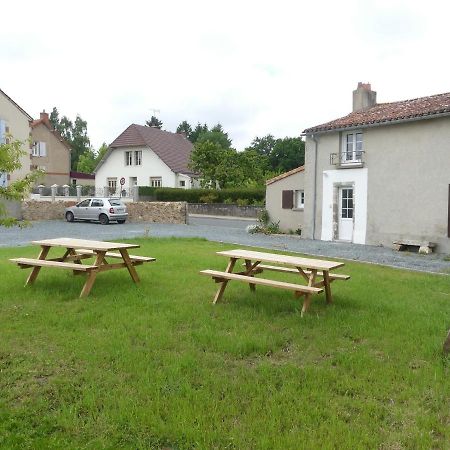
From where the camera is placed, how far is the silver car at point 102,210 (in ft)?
88.5

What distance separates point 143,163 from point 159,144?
247cm

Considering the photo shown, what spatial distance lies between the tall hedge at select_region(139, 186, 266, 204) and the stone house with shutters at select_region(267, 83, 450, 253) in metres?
14.5

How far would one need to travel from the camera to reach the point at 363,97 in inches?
813

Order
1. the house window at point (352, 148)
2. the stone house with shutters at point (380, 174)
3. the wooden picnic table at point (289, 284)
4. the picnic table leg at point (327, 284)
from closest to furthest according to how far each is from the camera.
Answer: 1. the wooden picnic table at point (289, 284)
2. the picnic table leg at point (327, 284)
3. the stone house with shutters at point (380, 174)
4. the house window at point (352, 148)

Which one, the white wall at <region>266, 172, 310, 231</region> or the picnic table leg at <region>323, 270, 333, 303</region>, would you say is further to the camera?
the white wall at <region>266, 172, 310, 231</region>

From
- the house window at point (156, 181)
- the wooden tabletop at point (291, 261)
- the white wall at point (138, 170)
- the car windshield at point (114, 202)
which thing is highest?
the white wall at point (138, 170)

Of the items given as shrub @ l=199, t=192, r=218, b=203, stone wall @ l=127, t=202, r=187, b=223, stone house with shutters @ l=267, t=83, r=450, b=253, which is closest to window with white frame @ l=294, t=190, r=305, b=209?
stone house with shutters @ l=267, t=83, r=450, b=253

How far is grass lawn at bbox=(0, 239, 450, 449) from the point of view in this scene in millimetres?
3168

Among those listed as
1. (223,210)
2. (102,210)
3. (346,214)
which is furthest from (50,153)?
(346,214)

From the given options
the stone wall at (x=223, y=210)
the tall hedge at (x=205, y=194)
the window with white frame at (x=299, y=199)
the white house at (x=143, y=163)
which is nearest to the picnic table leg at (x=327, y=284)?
the window with white frame at (x=299, y=199)

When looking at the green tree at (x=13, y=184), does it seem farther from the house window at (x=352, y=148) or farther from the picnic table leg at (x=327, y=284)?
the house window at (x=352, y=148)

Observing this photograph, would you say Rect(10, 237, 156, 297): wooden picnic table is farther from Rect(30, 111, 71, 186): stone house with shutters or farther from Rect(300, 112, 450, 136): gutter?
Rect(30, 111, 71, 186): stone house with shutters

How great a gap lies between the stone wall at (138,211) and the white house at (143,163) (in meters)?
12.8

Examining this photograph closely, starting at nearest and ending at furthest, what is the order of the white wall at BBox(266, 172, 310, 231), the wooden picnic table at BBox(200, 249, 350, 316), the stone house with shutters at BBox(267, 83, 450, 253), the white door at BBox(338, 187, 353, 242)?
the wooden picnic table at BBox(200, 249, 350, 316) < the stone house with shutters at BBox(267, 83, 450, 253) < the white door at BBox(338, 187, 353, 242) < the white wall at BBox(266, 172, 310, 231)
